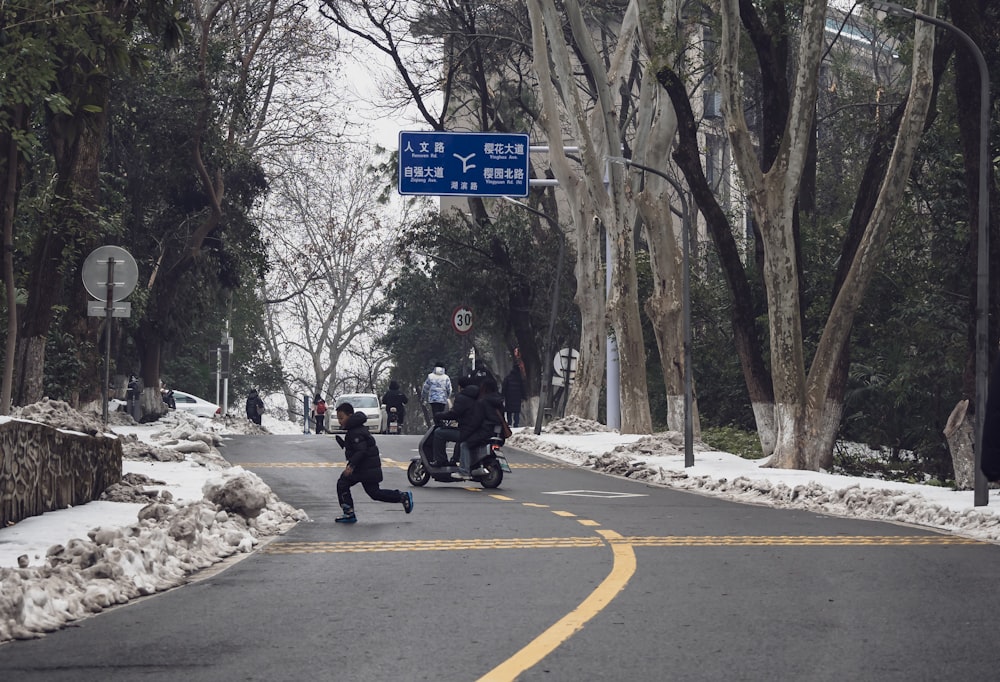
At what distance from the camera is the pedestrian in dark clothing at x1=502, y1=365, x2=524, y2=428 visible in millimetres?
45844

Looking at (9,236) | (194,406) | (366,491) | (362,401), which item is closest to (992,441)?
(366,491)

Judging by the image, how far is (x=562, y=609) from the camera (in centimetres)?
929

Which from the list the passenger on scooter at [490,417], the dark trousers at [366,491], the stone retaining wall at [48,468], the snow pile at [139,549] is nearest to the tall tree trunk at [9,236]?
the snow pile at [139,549]

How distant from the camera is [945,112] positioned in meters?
29.7

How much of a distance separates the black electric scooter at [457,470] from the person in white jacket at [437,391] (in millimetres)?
13699

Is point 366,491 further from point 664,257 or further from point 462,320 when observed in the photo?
point 462,320

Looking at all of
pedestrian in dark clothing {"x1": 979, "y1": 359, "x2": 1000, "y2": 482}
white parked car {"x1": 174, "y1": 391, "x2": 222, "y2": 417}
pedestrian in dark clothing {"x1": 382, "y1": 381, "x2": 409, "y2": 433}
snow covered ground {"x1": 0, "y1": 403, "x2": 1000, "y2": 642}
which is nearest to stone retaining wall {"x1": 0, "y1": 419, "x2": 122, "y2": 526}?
snow covered ground {"x1": 0, "y1": 403, "x2": 1000, "y2": 642}

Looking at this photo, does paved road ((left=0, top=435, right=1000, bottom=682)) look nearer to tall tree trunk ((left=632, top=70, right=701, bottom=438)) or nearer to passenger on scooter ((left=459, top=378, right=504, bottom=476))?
passenger on scooter ((left=459, top=378, right=504, bottom=476))

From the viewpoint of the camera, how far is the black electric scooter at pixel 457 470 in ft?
70.2

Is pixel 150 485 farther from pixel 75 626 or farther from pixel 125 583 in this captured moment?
pixel 75 626

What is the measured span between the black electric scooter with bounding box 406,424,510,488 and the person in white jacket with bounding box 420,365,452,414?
13.7m

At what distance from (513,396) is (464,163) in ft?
37.2

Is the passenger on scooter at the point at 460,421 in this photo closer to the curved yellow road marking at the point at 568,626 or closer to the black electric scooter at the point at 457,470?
the black electric scooter at the point at 457,470

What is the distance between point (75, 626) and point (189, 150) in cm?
3128
